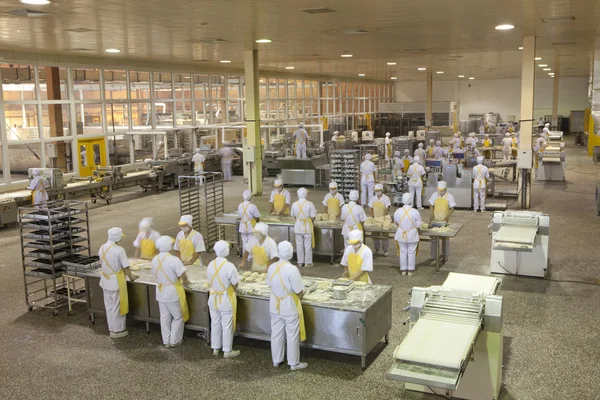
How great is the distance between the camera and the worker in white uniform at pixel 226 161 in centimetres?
2314

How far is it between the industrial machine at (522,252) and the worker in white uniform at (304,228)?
3.20 metres

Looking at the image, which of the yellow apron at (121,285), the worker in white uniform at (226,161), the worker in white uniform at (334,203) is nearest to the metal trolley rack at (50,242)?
the yellow apron at (121,285)

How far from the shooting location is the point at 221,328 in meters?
7.15

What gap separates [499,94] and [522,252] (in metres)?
36.3

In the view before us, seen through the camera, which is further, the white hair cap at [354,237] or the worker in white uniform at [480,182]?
the worker in white uniform at [480,182]

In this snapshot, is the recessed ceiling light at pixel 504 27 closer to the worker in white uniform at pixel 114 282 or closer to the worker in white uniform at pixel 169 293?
the worker in white uniform at pixel 169 293

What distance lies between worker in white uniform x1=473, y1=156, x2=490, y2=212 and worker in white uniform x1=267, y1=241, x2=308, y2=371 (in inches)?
403

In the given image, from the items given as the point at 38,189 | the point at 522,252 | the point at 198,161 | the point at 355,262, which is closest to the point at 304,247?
the point at 355,262

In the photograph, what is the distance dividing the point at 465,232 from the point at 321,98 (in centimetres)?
2187

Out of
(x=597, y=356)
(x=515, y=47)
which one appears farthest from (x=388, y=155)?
(x=597, y=356)

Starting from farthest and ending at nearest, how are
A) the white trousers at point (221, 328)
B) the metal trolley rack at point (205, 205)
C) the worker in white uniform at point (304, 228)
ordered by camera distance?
the metal trolley rack at point (205, 205) → the worker in white uniform at point (304, 228) → the white trousers at point (221, 328)

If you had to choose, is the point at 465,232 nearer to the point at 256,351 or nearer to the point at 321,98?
the point at 256,351

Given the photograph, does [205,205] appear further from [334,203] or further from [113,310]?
[113,310]

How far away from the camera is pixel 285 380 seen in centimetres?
655
